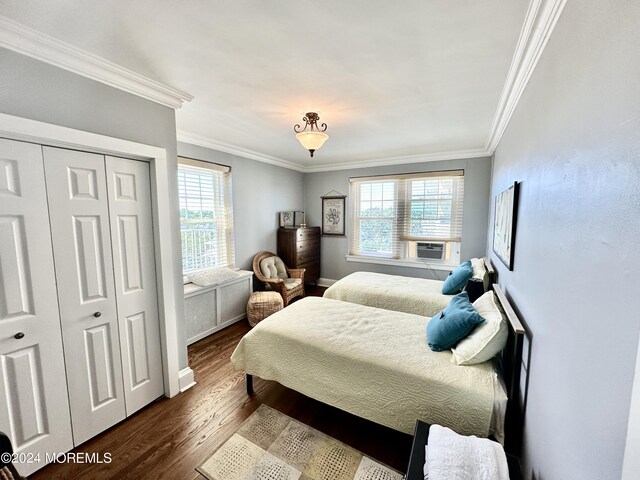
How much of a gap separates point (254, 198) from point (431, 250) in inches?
123

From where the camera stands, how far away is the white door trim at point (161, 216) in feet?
5.25

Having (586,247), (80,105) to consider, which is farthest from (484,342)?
(80,105)

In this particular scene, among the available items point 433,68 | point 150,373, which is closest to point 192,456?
point 150,373

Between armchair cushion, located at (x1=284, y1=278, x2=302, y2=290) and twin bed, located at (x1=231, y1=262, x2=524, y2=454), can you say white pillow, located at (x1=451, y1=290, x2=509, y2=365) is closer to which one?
twin bed, located at (x1=231, y1=262, x2=524, y2=454)

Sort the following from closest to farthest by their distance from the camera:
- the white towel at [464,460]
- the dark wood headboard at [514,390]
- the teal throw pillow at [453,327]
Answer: the white towel at [464,460], the dark wood headboard at [514,390], the teal throw pillow at [453,327]

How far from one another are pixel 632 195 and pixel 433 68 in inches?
61.9

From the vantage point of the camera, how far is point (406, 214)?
4637 millimetres

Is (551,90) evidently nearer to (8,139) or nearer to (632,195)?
(632,195)

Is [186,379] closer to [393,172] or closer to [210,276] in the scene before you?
[210,276]

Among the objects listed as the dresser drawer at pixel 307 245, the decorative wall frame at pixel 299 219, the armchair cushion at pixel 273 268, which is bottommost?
the armchair cushion at pixel 273 268

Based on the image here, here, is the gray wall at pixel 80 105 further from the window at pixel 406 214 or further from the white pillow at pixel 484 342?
the window at pixel 406 214

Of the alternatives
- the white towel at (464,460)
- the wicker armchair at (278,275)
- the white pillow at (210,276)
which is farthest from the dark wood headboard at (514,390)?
the white pillow at (210,276)

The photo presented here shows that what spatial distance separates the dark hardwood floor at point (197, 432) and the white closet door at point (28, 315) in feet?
1.06

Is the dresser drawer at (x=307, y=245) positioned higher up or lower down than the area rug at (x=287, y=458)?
higher up
